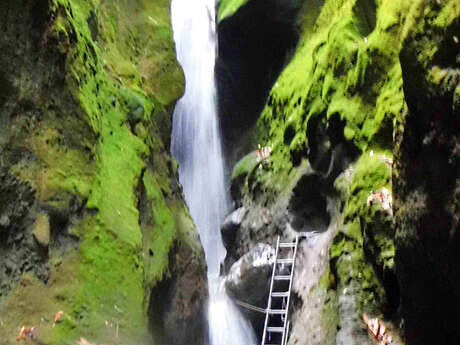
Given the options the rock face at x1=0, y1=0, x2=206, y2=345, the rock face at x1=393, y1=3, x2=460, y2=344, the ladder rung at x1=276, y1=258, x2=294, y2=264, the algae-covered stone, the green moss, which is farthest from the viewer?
the ladder rung at x1=276, y1=258, x2=294, y2=264

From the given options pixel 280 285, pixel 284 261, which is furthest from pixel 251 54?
pixel 280 285

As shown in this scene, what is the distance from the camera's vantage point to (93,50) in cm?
A: 784

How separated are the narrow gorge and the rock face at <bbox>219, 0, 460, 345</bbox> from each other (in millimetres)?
24

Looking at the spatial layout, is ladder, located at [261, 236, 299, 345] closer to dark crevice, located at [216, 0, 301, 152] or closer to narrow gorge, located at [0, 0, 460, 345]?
narrow gorge, located at [0, 0, 460, 345]

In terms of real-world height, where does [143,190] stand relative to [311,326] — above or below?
above

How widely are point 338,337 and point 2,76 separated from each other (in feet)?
17.1

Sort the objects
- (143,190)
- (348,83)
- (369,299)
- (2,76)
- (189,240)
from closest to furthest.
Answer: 1. (2,76)
2. (369,299)
3. (143,190)
4. (348,83)
5. (189,240)

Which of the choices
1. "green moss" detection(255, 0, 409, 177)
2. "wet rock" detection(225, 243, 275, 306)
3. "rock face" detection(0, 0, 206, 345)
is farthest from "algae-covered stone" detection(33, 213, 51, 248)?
"wet rock" detection(225, 243, 275, 306)

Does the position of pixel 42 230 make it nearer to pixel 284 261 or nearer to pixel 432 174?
pixel 432 174

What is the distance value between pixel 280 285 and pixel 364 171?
381 centimetres

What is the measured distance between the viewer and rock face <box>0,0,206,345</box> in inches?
196

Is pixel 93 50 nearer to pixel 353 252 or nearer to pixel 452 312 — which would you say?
pixel 353 252

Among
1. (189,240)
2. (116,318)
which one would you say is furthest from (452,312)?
(189,240)

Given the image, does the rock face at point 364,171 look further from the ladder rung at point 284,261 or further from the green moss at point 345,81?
the ladder rung at point 284,261
